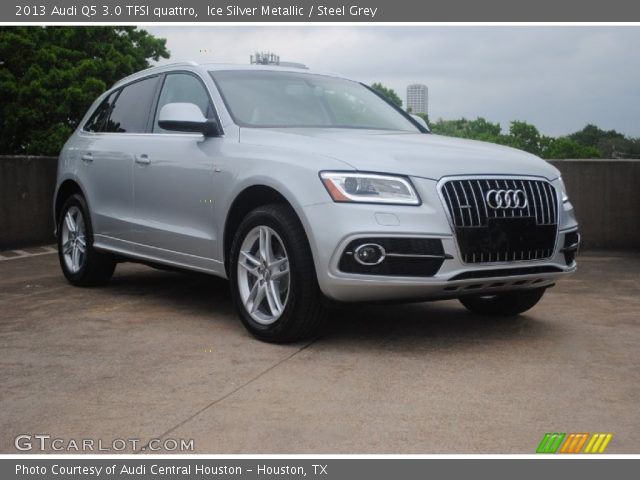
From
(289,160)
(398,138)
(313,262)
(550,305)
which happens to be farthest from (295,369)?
(550,305)

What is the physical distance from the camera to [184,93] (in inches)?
277

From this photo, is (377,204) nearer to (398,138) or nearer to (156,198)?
(398,138)

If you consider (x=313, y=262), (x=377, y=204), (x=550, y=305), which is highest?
(x=377, y=204)

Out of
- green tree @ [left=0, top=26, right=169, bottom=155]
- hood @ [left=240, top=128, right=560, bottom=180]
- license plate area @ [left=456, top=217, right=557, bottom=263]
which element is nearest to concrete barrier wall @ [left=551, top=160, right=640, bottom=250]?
hood @ [left=240, top=128, right=560, bottom=180]

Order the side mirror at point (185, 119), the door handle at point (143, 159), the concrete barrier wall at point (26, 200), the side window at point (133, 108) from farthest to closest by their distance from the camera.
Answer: the concrete barrier wall at point (26, 200)
the side window at point (133, 108)
the door handle at point (143, 159)
the side mirror at point (185, 119)

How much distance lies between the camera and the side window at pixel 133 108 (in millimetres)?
7527

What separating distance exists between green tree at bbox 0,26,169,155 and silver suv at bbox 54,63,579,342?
33.8 metres

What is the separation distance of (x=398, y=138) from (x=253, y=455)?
3020 millimetres

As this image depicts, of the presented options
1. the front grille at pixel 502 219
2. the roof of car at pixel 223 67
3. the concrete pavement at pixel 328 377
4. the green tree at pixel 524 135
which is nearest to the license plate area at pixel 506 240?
the front grille at pixel 502 219

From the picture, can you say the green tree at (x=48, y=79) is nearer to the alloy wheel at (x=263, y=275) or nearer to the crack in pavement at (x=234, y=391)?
the alloy wheel at (x=263, y=275)

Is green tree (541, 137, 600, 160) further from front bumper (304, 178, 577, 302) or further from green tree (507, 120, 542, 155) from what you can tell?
front bumper (304, 178, 577, 302)

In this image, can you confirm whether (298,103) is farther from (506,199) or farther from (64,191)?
(64,191)

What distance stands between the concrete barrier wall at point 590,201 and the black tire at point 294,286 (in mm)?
7091

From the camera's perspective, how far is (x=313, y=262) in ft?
18.0
